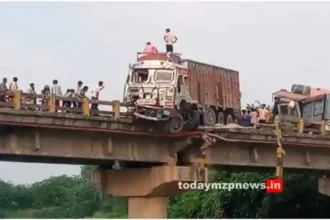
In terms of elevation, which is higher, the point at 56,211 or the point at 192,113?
the point at 192,113

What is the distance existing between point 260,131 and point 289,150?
2.86m

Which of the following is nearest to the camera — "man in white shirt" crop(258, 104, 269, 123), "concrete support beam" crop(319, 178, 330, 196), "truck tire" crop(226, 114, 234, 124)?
Result: "truck tire" crop(226, 114, 234, 124)

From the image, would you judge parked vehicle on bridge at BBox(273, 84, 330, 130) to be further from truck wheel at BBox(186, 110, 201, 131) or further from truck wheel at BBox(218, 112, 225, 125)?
truck wheel at BBox(186, 110, 201, 131)

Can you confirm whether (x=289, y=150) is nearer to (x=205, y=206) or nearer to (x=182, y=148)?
(x=182, y=148)

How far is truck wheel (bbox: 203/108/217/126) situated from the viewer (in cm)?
2851

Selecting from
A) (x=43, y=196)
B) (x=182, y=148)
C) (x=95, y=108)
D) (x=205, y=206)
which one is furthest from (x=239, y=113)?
(x=43, y=196)

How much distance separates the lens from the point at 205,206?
4553cm

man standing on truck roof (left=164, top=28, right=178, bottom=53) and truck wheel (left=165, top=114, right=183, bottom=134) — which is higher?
man standing on truck roof (left=164, top=28, right=178, bottom=53)

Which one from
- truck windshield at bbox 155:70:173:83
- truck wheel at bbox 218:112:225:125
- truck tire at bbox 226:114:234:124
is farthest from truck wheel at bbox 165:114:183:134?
truck tire at bbox 226:114:234:124

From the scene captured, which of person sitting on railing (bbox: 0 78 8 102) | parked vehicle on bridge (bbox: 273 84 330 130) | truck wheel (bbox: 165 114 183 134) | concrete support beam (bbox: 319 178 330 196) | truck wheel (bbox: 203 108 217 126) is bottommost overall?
concrete support beam (bbox: 319 178 330 196)

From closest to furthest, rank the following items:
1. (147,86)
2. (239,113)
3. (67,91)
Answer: (67,91), (147,86), (239,113)

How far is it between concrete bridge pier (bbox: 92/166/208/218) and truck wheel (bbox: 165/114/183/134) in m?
1.62

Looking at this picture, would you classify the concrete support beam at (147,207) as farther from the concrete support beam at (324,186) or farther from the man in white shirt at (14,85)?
the concrete support beam at (324,186)

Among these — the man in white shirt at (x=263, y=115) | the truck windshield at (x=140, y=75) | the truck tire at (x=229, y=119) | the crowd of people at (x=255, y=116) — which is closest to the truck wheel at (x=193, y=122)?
the truck windshield at (x=140, y=75)
